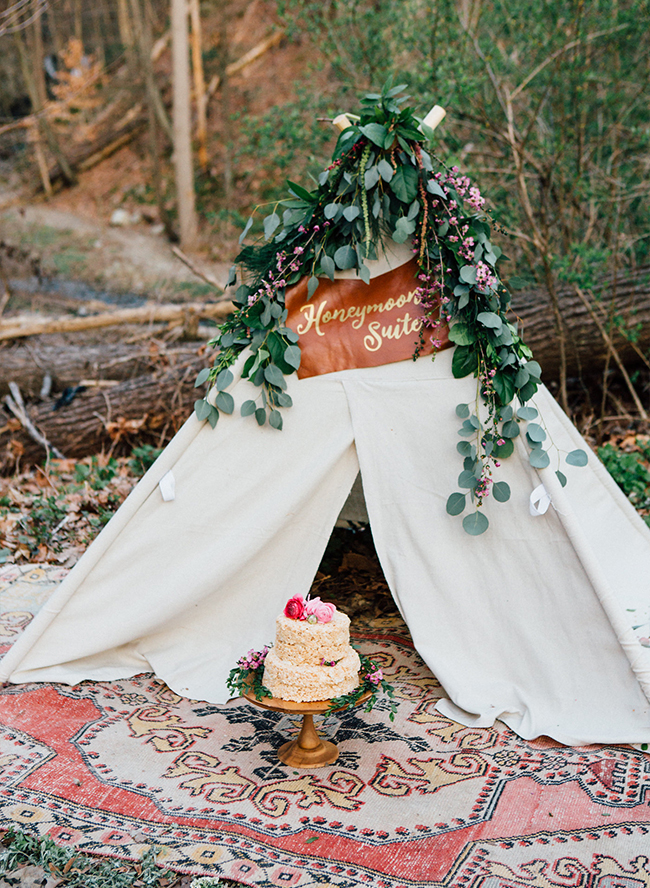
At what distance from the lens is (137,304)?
10977 mm

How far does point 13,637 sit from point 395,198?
2.76 meters

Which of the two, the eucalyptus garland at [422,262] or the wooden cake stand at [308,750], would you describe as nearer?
the wooden cake stand at [308,750]

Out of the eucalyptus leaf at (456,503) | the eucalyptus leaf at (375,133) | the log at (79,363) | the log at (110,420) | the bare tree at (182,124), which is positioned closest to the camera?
the eucalyptus leaf at (375,133)

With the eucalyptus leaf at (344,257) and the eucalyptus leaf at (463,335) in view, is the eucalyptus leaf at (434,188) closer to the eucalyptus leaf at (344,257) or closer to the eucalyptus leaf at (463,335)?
the eucalyptus leaf at (344,257)

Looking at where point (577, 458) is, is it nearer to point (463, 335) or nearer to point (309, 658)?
point (463, 335)

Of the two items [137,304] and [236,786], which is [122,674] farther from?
[137,304]

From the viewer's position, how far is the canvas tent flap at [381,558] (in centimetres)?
276

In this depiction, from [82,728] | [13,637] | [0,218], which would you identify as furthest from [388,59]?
[0,218]

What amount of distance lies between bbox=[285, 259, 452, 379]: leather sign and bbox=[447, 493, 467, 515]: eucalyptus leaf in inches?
23.0

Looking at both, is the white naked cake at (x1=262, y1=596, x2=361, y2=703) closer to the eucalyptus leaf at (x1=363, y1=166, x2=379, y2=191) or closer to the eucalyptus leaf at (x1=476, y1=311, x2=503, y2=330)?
the eucalyptus leaf at (x1=476, y1=311, x2=503, y2=330)

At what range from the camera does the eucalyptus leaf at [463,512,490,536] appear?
280cm

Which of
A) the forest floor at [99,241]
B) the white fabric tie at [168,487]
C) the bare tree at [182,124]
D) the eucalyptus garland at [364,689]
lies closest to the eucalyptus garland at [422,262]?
the white fabric tie at [168,487]

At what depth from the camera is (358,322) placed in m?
2.96

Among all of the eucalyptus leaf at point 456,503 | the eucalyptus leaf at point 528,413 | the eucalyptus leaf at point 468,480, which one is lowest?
the eucalyptus leaf at point 456,503
